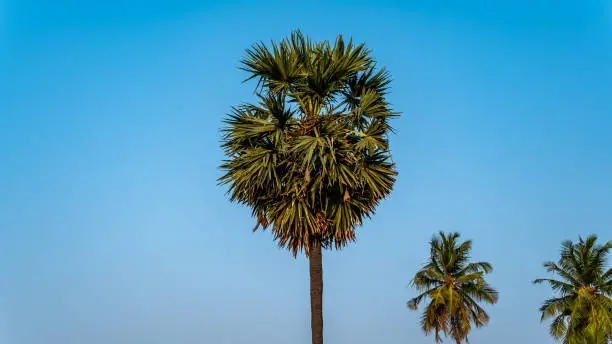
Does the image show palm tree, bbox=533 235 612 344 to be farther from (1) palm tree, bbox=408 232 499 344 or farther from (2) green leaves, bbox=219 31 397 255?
(2) green leaves, bbox=219 31 397 255

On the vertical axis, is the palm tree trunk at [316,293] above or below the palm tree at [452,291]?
below

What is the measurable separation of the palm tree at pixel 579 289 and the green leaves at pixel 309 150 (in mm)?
28554

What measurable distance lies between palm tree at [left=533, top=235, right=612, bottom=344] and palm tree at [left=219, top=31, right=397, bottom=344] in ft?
93.6

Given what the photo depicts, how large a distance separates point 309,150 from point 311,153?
0.61ft

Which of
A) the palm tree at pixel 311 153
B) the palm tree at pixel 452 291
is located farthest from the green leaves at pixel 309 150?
the palm tree at pixel 452 291

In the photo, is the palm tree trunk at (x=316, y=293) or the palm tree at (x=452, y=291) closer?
the palm tree trunk at (x=316, y=293)

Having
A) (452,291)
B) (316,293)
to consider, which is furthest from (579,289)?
(316,293)

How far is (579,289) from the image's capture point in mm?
44688

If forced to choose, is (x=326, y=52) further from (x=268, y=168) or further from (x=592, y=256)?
(x=592, y=256)

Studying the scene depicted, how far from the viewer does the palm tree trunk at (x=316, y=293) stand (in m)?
18.4

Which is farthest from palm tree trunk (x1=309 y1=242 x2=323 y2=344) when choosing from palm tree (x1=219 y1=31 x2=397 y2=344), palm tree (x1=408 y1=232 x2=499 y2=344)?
palm tree (x1=408 y1=232 x2=499 y2=344)

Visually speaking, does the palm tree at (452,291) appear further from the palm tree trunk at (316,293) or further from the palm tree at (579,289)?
the palm tree trunk at (316,293)

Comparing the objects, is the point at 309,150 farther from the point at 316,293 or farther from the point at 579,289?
the point at 579,289

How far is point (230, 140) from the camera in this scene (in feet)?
66.8
